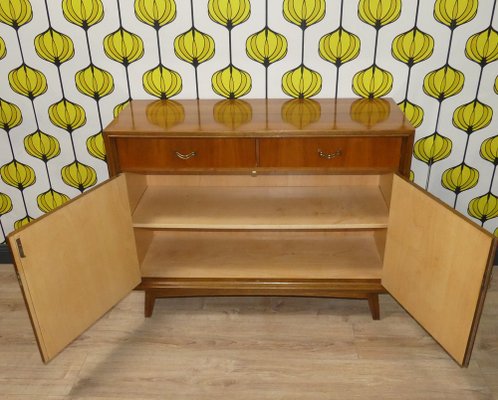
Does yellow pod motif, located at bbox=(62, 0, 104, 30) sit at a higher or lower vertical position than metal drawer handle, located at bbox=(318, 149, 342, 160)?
higher

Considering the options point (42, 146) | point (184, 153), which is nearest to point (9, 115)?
point (42, 146)

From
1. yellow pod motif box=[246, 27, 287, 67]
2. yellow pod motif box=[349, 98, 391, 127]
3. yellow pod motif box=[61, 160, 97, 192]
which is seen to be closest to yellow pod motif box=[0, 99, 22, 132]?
yellow pod motif box=[61, 160, 97, 192]

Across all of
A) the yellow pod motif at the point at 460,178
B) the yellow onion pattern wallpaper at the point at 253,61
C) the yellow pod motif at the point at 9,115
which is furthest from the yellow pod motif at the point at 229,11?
the yellow pod motif at the point at 460,178

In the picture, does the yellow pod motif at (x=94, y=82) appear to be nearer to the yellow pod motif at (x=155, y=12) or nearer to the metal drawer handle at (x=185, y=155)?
the yellow pod motif at (x=155, y=12)

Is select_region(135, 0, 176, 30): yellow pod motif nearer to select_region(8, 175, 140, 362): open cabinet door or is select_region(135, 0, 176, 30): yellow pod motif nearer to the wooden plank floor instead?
select_region(8, 175, 140, 362): open cabinet door

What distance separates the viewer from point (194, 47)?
7.48ft

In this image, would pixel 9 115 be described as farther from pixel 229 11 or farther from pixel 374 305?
pixel 374 305

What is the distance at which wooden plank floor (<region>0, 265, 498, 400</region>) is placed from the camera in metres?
2.05

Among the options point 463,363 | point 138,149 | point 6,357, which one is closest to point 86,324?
point 6,357

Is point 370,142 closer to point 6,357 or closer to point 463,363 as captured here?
point 463,363

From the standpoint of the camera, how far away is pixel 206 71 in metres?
2.33

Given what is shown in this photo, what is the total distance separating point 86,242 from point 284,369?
39.1 inches

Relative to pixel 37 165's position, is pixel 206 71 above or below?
above

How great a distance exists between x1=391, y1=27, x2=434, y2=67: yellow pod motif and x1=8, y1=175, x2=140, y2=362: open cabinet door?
4.43 feet
